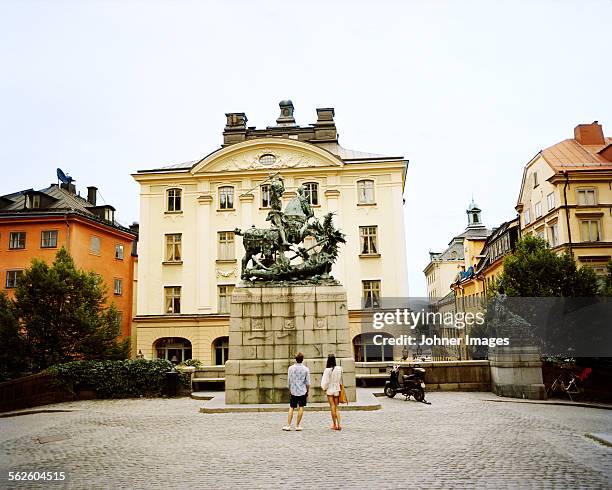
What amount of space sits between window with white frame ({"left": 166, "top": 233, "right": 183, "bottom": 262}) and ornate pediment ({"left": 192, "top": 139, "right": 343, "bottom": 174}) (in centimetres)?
466

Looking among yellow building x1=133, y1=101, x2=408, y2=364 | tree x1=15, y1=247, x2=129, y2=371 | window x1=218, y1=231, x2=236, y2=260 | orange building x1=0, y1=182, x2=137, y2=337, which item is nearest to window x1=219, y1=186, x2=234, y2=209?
yellow building x1=133, y1=101, x2=408, y2=364

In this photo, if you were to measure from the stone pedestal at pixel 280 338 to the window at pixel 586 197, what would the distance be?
26501 mm

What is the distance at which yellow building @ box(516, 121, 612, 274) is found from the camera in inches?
1411

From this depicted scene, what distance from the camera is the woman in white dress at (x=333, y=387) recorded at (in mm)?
11766

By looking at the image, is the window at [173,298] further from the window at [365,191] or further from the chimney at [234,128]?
the window at [365,191]

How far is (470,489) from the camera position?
7160mm

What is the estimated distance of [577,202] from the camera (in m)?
37.1

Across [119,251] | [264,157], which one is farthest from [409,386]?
[119,251]

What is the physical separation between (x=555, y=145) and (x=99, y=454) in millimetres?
40920

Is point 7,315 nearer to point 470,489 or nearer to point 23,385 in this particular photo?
point 23,385

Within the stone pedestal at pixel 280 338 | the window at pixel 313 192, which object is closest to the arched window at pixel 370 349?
the window at pixel 313 192

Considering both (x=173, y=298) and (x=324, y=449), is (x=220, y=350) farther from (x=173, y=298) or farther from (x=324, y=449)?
(x=324, y=449)

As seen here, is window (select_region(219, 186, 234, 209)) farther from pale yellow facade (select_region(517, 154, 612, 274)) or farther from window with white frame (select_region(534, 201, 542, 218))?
window with white frame (select_region(534, 201, 542, 218))

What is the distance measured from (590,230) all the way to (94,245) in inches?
1359
